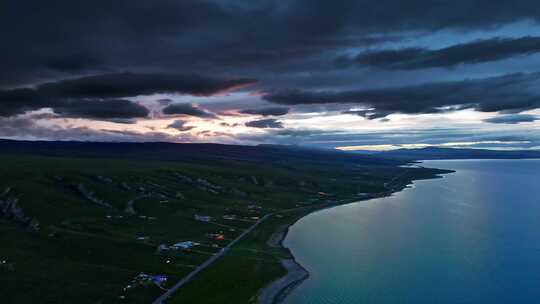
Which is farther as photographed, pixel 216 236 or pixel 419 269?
pixel 216 236

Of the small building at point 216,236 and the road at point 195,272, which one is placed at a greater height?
the small building at point 216,236

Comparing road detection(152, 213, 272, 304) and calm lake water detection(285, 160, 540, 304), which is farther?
→ calm lake water detection(285, 160, 540, 304)

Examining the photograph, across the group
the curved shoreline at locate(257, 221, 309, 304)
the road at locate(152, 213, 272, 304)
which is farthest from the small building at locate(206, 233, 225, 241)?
the curved shoreline at locate(257, 221, 309, 304)

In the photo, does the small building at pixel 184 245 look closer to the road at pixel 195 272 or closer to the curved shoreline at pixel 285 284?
the road at pixel 195 272

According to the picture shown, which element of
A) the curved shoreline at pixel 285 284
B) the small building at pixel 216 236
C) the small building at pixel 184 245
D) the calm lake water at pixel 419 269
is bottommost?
the calm lake water at pixel 419 269

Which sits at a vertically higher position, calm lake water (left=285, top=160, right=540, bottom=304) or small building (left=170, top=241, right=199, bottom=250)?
small building (left=170, top=241, right=199, bottom=250)

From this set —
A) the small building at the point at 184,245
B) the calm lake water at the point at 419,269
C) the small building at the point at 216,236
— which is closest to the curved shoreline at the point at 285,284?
the calm lake water at the point at 419,269

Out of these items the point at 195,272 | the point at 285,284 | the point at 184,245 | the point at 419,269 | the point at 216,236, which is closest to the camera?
the point at 285,284

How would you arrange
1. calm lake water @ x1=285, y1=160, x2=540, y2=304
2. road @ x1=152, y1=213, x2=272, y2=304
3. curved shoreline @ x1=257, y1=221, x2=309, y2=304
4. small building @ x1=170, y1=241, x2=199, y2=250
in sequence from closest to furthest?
road @ x1=152, y1=213, x2=272, y2=304, curved shoreline @ x1=257, y1=221, x2=309, y2=304, calm lake water @ x1=285, y1=160, x2=540, y2=304, small building @ x1=170, y1=241, x2=199, y2=250

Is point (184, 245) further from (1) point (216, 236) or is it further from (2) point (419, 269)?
(2) point (419, 269)

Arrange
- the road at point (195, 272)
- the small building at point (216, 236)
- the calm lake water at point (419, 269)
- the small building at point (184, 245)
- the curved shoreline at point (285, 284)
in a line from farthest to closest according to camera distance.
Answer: the small building at point (216, 236)
the small building at point (184, 245)
the calm lake water at point (419, 269)
the curved shoreline at point (285, 284)
the road at point (195, 272)

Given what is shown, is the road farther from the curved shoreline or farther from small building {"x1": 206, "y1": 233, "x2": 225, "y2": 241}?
the curved shoreline

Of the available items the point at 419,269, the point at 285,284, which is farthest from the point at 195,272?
the point at 419,269
